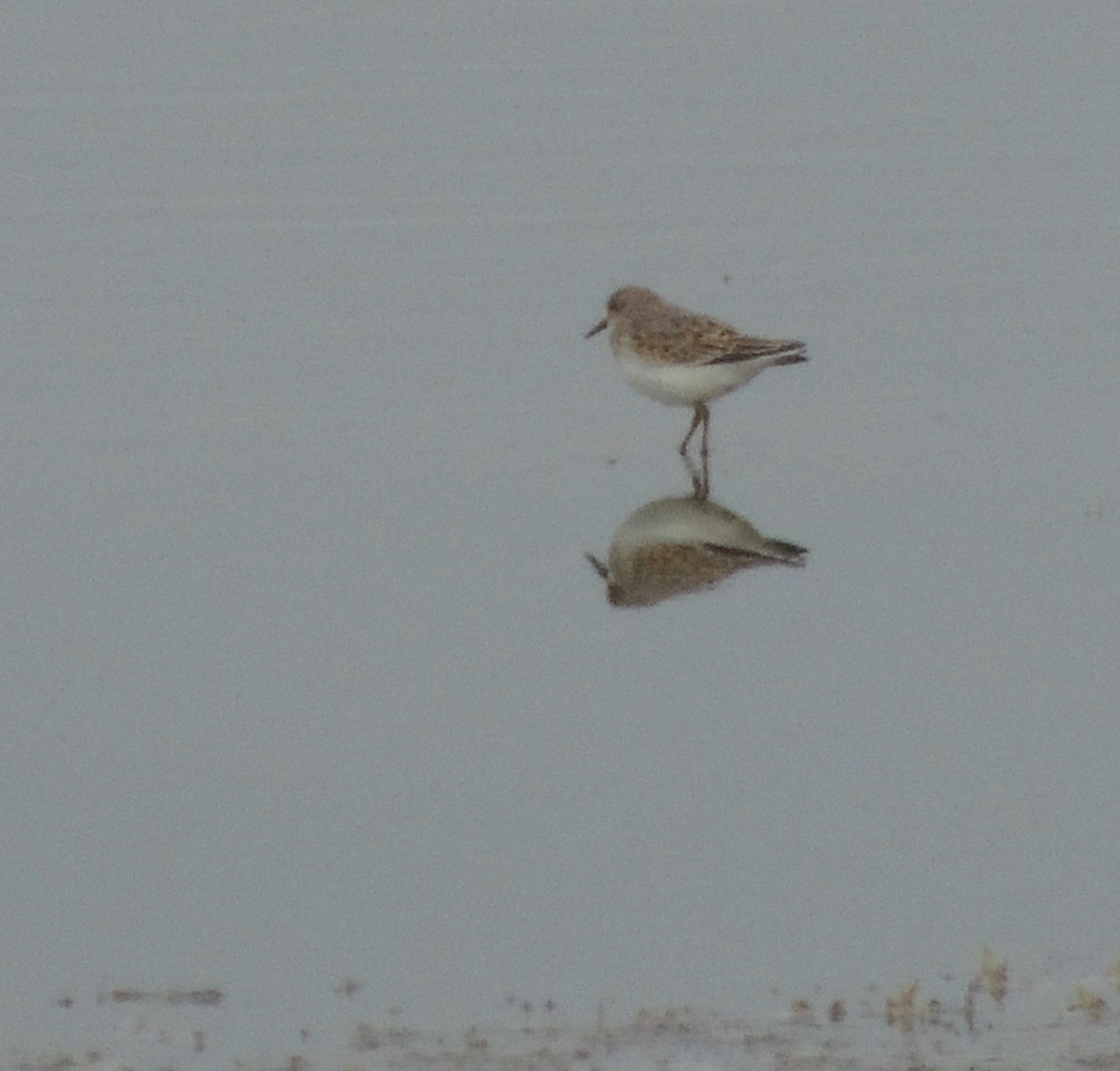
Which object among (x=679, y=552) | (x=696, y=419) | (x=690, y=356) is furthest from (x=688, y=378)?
(x=679, y=552)

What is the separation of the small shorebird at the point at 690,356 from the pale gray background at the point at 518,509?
13.0 inches

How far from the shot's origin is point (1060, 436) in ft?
45.1

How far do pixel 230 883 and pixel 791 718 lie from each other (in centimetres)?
229

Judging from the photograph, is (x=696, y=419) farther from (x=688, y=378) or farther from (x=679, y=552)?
(x=679, y=552)

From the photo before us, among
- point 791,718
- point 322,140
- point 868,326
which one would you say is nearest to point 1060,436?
point 868,326

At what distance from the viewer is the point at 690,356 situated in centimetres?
1361

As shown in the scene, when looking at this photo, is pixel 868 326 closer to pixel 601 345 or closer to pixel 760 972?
pixel 601 345

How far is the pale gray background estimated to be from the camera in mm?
8391

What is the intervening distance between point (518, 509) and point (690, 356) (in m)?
1.31

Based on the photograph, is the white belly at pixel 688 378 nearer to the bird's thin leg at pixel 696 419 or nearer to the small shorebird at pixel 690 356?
the small shorebird at pixel 690 356

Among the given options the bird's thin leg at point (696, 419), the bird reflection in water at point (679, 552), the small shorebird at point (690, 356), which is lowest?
the bird reflection in water at point (679, 552)

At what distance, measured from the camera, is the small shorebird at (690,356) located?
13.5 meters

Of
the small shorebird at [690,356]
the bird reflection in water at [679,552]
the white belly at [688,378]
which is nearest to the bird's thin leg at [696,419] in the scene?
the small shorebird at [690,356]

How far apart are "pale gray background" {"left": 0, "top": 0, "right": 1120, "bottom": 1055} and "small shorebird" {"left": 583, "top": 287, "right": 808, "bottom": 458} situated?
33 centimetres
